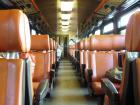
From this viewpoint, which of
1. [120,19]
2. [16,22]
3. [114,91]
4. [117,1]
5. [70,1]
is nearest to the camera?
[16,22]

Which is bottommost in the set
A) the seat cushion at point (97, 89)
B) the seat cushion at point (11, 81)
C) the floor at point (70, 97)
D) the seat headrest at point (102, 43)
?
the floor at point (70, 97)

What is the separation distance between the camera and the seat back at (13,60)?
1844mm

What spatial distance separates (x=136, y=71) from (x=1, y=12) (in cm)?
110

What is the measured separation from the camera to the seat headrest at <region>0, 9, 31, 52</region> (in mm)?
1837

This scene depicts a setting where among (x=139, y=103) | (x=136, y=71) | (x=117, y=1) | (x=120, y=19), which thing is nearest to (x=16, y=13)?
(x=136, y=71)

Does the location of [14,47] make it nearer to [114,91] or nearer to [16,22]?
[16,22]

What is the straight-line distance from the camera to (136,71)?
187 cm

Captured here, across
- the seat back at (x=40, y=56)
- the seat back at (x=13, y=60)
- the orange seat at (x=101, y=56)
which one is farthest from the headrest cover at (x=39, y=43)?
the seat back at (x=13, y=60)

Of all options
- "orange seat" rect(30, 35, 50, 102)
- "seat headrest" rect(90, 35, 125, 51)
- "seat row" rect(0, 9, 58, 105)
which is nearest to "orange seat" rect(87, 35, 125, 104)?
"seat headrest" rect(90, 35, 125, 51)

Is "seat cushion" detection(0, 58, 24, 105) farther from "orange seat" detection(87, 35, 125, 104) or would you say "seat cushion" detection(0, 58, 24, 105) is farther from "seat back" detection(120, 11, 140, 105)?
"orange seat" detection(87, 35, 125, 104)

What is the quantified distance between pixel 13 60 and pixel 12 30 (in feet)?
0.83

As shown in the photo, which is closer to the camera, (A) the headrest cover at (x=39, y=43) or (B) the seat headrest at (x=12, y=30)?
(B) the seat headrest at (x=12, y=30)

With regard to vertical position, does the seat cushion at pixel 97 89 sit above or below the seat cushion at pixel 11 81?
below

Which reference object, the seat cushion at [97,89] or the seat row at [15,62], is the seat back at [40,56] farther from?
the seat row at [15,62]
